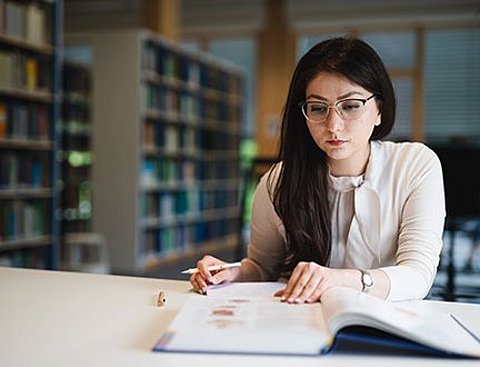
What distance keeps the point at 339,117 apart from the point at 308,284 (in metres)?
0.45

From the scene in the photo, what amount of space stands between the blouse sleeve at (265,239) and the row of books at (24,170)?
10.0 ft

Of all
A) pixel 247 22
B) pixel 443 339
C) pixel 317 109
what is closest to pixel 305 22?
pixel 247 22

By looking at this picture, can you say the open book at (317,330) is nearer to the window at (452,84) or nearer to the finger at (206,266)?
the finger at (206,266)

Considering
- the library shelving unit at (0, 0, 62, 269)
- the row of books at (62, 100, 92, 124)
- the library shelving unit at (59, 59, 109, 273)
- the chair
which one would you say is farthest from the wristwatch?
the row of books at (62, 100, 92, 124)

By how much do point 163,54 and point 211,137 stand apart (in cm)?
150

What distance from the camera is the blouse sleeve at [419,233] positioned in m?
1.28

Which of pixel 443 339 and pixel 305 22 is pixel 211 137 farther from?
pixel 443 339

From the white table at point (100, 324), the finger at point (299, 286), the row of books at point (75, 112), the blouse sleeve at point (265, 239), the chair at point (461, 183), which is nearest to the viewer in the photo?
the white table at point (100, 324)

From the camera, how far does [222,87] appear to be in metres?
7.77

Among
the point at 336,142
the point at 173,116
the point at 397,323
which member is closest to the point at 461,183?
the point at 336,142

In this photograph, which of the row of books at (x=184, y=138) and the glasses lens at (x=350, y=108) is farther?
the row of books at (x=184, y=138)

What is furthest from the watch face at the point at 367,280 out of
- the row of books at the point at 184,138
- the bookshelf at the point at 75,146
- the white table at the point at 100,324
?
the bookshelf at the point at 75,146

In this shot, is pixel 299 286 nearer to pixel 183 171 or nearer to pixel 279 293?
pixel 279 293

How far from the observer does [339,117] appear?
4.66ft
